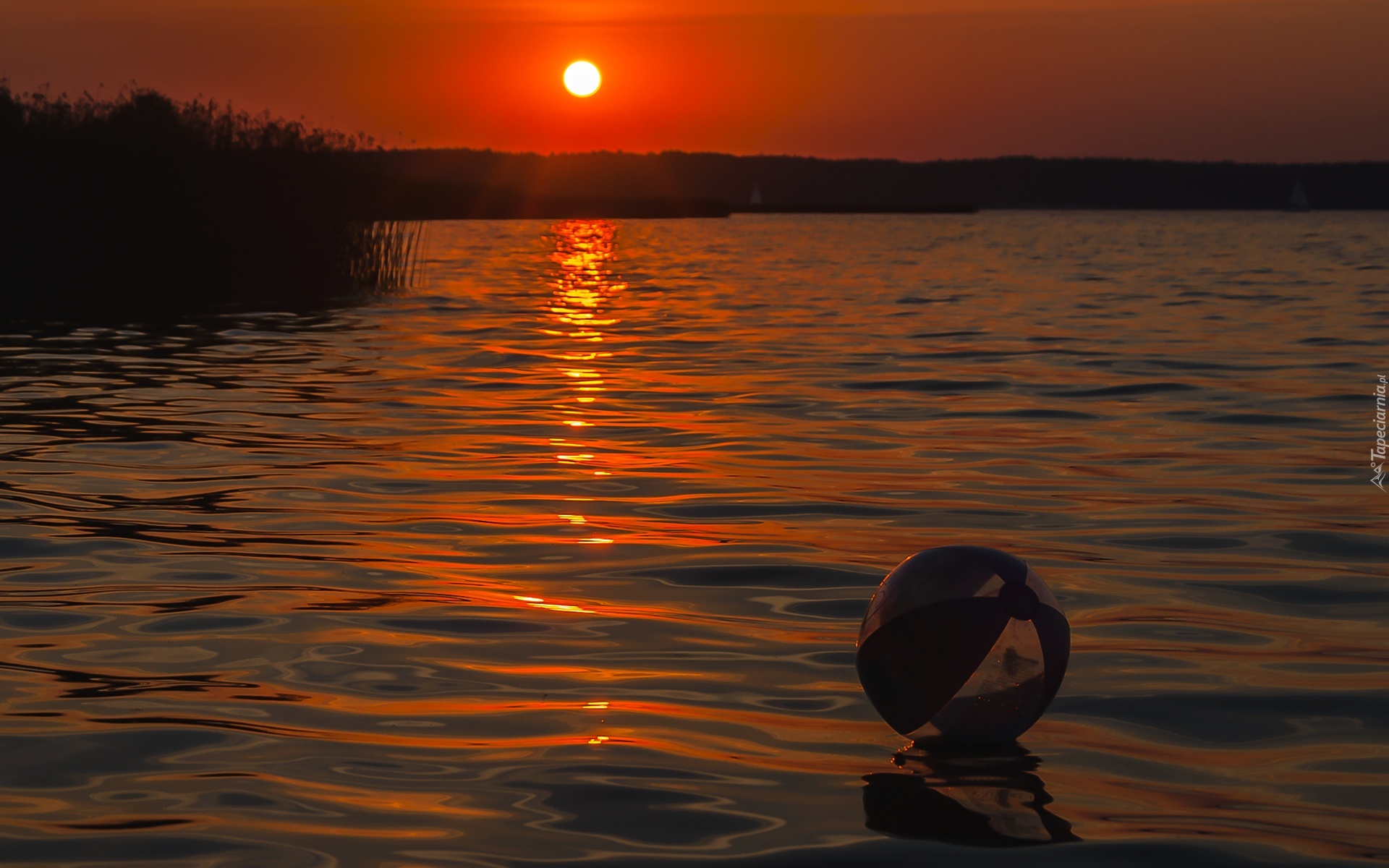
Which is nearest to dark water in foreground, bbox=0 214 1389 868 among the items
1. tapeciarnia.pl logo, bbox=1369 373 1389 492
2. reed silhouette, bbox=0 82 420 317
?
tapeciarnia.pl logo, bbox=1369 373 1389 492

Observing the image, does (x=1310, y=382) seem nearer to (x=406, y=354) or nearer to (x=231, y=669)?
(x=406, y=354)

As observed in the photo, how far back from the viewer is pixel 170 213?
27453 millimetres

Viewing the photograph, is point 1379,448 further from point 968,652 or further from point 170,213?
point 170,213

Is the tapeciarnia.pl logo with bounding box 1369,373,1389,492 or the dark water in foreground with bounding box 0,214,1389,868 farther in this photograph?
the tapeciarnia.pl logo with bounding box 1369,373,1389,492

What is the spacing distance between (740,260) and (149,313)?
25945mm

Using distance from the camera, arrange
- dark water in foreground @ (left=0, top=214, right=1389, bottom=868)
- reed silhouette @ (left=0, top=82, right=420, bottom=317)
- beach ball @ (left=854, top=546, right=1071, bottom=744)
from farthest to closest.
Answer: reed silhouette @ (left=0, top=82, right=420, bottom=317), beach ball @ (left=854, top=546, right=1071, bottom=744), dark water in foreground @ (left=0, top=214, right=1389, bottom=868)

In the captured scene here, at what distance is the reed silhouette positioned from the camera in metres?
26.4

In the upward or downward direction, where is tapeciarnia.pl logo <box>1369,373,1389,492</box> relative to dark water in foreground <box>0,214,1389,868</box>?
upward

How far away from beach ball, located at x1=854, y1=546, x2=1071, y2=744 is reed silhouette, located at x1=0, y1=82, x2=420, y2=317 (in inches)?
936

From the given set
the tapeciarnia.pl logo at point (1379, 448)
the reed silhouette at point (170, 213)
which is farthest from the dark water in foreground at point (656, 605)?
the reed silhouette at point (170, 213)

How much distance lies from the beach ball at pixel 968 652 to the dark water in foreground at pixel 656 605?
172mm

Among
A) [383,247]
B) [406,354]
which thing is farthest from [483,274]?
[406,354]

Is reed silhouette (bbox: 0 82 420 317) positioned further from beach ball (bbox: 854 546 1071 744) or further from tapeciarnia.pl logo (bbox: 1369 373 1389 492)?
beach ball (bbox: 854 546 1071 744)

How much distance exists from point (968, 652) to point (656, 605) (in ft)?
7.91
